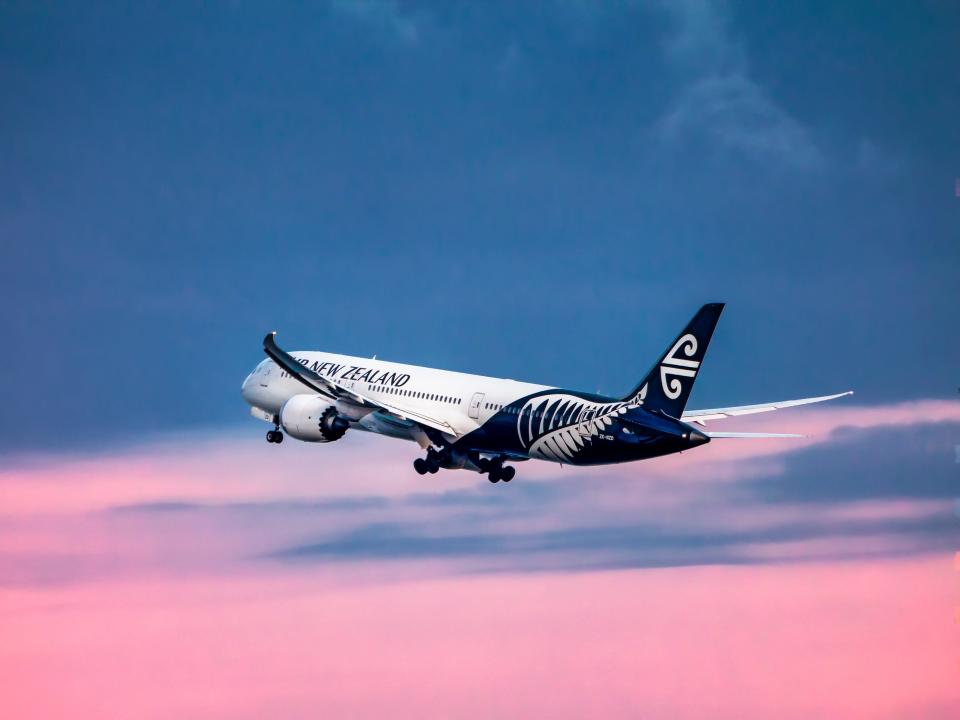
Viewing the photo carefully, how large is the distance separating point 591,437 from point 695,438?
5.18m

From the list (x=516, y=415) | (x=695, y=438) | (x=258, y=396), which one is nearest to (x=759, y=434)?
(x=695, y=438)

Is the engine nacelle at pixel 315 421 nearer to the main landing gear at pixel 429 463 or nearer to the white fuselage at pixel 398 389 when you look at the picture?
the white fuselage at pixel 398 389

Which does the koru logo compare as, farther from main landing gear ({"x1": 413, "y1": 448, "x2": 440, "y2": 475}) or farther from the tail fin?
main landing gear ({"x1": 413, "y1": 448, "x2": 440, "y2": 475})

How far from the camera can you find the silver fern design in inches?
3145

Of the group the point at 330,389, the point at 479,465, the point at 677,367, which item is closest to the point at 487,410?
the point at 479,465

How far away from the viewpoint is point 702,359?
259 ft

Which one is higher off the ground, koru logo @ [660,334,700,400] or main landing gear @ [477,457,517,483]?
koru logo @ [660,334,700,400]

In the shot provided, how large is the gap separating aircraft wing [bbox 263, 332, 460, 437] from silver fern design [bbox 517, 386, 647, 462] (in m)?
5.20

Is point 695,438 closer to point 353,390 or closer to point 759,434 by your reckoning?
point 759,434

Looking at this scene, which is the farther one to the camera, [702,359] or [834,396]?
[834,396]

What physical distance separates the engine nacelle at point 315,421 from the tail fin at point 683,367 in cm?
1799

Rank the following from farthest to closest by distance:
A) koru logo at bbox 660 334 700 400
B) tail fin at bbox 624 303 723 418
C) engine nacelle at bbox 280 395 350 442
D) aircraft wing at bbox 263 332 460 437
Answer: engine nacelle at bbox 280 395 350 442 → aircraft wing at bbox 263 332 460 437 → koru logo at bbox 660 334 700 400 → tail fin at bbox 624 303 723 418

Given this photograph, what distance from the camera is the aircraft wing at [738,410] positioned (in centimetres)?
8575

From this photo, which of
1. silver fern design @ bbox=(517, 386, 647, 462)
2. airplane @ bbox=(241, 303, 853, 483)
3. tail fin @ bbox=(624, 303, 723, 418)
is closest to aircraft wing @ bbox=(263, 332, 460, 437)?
airplane @ bbox=(241, 303, 853, 483)
